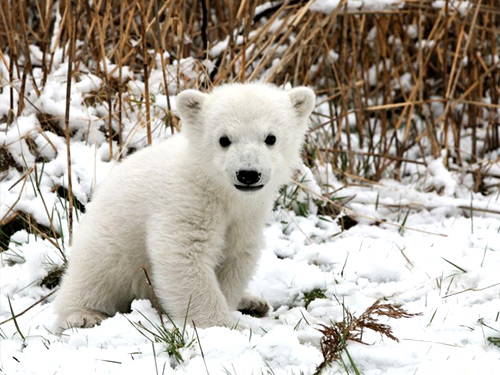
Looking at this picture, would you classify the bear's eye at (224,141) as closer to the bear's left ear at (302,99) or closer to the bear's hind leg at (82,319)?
the bear's left ear at (302,99)

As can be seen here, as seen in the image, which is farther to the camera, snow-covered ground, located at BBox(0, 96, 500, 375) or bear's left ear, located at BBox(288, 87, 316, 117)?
bear's left ear, located at BBox(288, 87, 316, 117)

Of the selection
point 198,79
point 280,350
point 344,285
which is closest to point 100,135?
point 198,79

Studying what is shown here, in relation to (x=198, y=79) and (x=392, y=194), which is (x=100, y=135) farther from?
(x=392, y=194)

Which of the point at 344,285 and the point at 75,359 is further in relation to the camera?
the point at 344,285

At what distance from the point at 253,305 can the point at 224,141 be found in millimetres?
982

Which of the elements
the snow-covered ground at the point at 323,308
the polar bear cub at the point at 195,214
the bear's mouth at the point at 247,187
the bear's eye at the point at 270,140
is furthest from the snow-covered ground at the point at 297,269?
the bear's eye at the point at 270,140

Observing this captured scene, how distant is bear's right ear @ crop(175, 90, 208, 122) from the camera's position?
3650 millimetres

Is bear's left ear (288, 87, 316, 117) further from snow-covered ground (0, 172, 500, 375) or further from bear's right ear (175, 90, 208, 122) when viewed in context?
snow-covered ground (0, 172, 500, 375)

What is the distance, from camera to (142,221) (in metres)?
3.54

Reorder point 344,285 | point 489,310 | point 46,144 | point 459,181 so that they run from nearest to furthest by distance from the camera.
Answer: point 489,310, point 344,285, point 46,144, point 459,181

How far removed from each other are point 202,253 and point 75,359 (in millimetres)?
821

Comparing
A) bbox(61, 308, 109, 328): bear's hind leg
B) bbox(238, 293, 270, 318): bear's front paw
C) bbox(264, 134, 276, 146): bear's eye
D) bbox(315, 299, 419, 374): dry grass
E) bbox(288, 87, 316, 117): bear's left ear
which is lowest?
bbox(238, 293, 270, 318): bear's front paw

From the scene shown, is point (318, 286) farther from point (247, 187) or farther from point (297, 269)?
point (247, 187)

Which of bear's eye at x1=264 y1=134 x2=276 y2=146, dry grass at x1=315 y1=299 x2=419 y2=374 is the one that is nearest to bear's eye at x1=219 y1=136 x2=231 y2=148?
bear's eye at x1=264 y1=134 x2=276 y2=146
